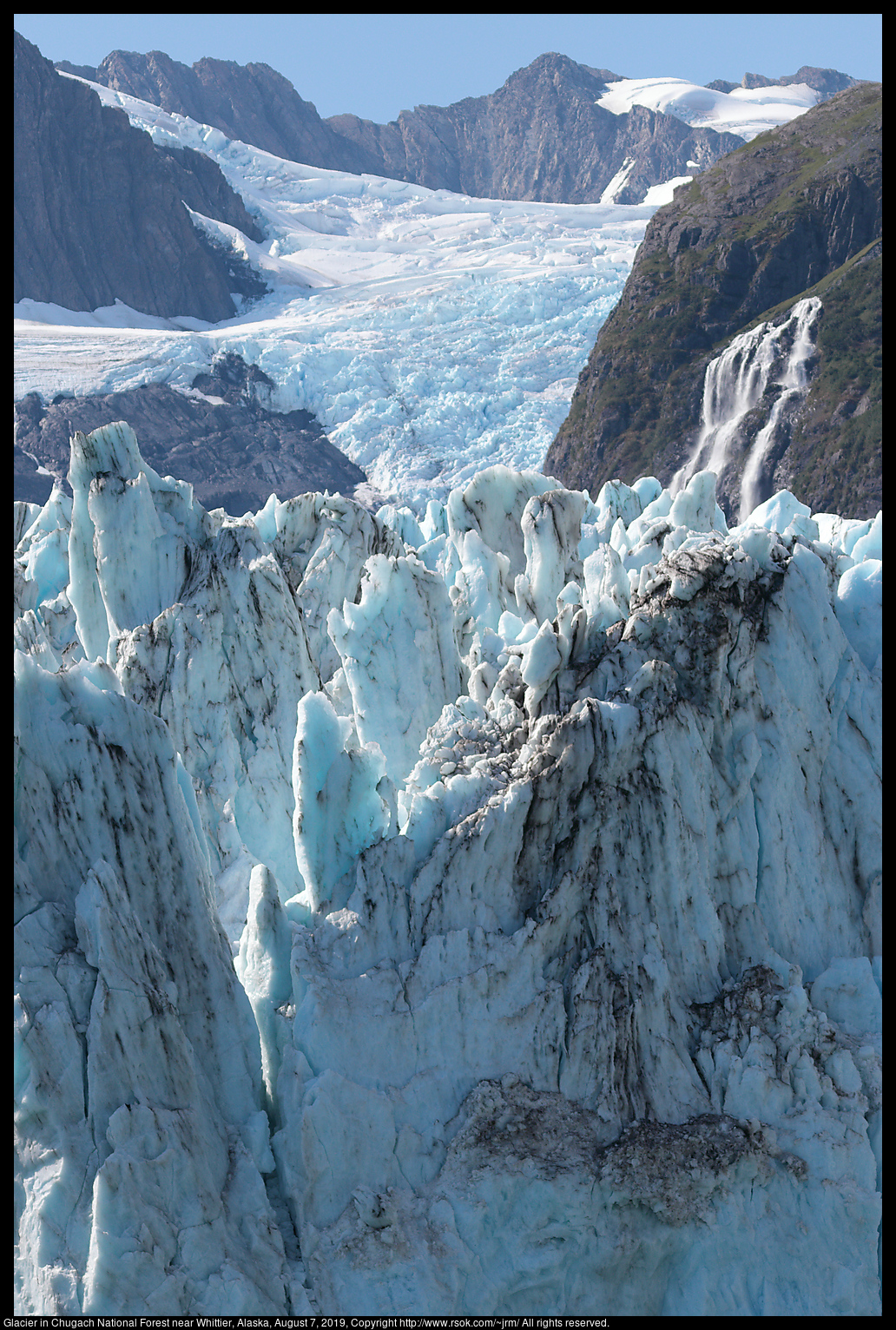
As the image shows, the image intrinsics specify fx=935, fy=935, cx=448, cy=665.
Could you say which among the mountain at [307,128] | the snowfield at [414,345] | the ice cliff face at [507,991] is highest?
the mountain at [307,128]

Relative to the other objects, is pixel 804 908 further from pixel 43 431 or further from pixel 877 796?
pixel 43 431

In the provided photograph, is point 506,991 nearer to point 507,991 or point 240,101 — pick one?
point 507,991

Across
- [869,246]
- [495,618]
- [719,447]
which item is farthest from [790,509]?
[869,246]

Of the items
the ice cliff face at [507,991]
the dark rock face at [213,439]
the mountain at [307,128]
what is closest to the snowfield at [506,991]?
the ice cliff face at [507,991]

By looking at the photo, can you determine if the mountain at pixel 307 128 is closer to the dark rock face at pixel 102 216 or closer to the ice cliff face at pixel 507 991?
the dark rock face at pixel 102 216

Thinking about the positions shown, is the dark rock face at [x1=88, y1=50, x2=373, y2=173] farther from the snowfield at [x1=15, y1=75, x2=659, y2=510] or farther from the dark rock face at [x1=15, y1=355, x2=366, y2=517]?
the dark rock face at [x1=15, y1=355, x2=366, y2=517]

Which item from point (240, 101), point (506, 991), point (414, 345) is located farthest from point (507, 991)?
point (240, 101)
